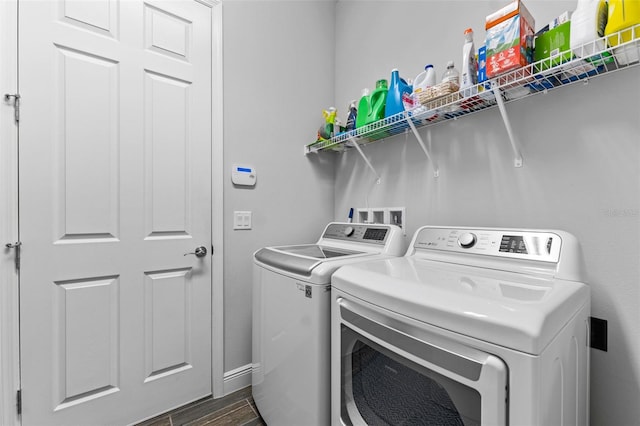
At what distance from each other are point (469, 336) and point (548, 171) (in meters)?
0.95

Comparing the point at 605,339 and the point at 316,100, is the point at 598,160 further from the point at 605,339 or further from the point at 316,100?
the point at 316,100

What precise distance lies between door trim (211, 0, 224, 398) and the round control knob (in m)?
1.36

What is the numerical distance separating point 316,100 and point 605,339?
83.5 inches

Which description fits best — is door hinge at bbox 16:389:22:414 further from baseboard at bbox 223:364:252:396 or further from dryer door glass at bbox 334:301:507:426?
dryer door glass at bbox 334:301:507:426

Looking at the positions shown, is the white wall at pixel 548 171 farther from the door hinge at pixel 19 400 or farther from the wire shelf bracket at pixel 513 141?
the door hinge at pixel 19 400

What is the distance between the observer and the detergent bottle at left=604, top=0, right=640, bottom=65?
2.62 feet

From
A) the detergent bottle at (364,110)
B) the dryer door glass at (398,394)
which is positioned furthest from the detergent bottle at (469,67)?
the dryer door glass at (398,394)

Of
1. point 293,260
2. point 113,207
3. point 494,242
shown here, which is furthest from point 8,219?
point 494,242

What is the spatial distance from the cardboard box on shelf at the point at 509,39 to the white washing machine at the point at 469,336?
620 millimetres

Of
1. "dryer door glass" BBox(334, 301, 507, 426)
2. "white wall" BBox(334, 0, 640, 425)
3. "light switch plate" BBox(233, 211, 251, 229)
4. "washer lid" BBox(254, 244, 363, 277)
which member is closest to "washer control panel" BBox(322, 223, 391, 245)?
"washer lid" BBox(254, 244, 363, 277)

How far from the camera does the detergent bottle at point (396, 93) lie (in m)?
1.53

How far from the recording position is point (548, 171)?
118 centimetres

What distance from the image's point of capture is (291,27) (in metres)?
2.10

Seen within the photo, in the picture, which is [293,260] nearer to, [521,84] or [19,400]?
[521,84]
